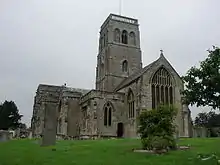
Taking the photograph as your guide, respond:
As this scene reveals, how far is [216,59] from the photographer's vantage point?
Answer: 15023mm

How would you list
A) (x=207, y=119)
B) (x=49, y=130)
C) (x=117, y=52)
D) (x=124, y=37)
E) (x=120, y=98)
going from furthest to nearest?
(x=207, y=119) → (x=124, y=37) → (x=117, y=52) → (x=120, y=98) → (x=49, y=130)

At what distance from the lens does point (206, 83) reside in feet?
48.9

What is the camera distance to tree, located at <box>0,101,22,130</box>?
67625mm

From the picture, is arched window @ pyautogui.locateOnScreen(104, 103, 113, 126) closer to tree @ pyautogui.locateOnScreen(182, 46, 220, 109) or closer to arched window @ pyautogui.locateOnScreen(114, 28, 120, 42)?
arched window @ pyautogui.locateOnScreen(114, 28, 120, 42)

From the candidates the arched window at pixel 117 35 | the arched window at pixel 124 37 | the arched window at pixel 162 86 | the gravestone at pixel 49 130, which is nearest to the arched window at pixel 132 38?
the arched window at pixel 124 37

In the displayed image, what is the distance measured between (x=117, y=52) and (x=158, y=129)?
3761 cm

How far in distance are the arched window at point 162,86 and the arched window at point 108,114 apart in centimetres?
658

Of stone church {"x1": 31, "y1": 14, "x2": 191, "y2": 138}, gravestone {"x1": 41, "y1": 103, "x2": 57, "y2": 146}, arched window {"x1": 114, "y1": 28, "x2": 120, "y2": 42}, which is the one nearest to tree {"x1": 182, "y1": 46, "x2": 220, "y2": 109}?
gravestone {"x1": 41, "y1": 103, "x2": 57, "y2": 146}

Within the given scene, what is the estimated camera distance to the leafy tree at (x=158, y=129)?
16.0m

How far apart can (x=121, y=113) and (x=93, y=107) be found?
170 inches

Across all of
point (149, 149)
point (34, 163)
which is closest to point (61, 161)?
point (34, 163)

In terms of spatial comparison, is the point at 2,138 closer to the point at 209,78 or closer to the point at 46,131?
the point at 46,131

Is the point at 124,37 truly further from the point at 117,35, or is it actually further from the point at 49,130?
the point at 49,130

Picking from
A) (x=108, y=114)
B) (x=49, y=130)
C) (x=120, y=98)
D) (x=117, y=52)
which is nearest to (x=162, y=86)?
(x=120, y=98)
